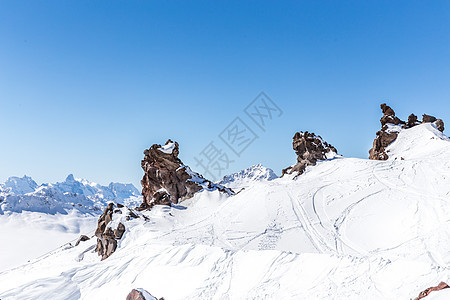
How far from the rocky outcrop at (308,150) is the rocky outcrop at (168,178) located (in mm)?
15026

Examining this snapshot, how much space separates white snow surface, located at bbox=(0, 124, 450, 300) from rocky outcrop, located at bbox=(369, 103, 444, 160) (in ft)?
75.0

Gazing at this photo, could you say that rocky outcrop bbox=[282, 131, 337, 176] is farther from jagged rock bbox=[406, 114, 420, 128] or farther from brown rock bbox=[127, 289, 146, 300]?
brown rock bbox=[127, 289, 146, 300]

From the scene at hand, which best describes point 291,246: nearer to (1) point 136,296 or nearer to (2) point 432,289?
(1) point 136,296

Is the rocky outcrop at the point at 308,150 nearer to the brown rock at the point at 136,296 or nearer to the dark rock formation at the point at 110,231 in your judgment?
the dark rock formation at the point at 110,231

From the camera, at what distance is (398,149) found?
56594 mm

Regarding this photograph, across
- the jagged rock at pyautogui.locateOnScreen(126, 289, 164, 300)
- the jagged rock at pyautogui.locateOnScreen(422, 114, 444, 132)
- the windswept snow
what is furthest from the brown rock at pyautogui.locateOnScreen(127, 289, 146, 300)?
the jagged rock at pyautogui.locateOnScreen(422, 114, 444, 132)

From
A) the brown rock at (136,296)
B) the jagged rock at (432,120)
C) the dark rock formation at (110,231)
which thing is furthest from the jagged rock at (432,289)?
the jagged rock at (432,120)

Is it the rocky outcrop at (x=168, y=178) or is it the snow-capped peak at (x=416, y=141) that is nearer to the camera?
the rocky outcrop at (x=168, y=178)

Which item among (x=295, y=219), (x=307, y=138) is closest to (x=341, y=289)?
(x=295, y=219)

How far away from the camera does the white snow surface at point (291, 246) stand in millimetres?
11906

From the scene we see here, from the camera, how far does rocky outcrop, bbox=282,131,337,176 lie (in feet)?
165

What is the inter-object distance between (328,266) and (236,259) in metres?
5.72

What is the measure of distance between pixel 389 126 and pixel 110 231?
65.7 metres

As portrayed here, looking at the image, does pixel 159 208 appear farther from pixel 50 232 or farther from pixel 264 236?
pixel 50 232
